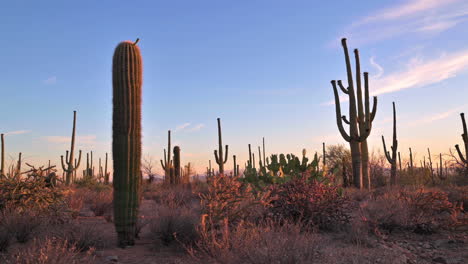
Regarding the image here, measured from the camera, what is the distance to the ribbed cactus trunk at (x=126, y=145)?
635cm

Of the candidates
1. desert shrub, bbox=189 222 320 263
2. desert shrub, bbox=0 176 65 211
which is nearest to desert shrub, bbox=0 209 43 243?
desert shrub, bbox=0 176 65 211

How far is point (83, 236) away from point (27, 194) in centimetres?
294

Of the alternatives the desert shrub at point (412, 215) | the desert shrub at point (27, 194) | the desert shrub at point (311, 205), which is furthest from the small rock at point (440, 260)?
the desert shrub at point (27, 194)

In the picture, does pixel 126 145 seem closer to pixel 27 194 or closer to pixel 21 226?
pixel 21 226

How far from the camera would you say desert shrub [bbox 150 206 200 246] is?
6.38 m

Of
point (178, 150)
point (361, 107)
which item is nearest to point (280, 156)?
point (361, 107)

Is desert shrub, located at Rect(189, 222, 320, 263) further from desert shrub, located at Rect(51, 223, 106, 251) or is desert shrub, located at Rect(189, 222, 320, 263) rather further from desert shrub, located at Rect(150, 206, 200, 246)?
desert shrub, located at Rect(51, 223, 106, 251)

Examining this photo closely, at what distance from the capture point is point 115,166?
20.9ft

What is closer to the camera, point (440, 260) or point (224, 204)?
point (440, 260)

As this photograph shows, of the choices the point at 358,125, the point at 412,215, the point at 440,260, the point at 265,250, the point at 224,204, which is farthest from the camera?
the point at 358,125

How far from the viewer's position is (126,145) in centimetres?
636

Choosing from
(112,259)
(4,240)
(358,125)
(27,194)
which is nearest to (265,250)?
(112,259)

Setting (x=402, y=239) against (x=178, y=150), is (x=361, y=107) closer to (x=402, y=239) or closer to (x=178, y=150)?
(x=178, y=150)

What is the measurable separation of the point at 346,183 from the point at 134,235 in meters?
13.2
